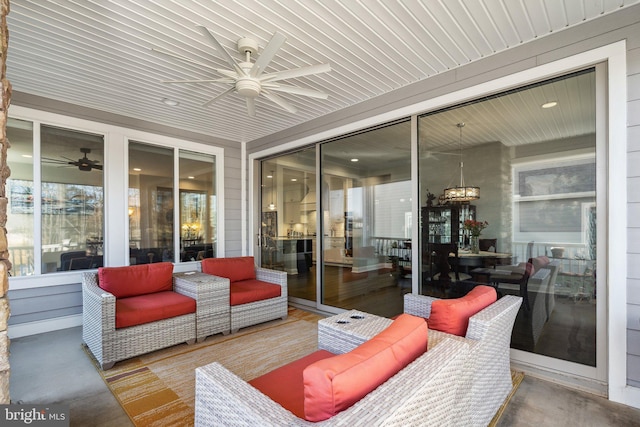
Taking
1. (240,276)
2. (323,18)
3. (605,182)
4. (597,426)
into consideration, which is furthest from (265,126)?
(597,426)

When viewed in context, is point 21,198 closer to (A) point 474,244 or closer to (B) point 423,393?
(B) point 423,393

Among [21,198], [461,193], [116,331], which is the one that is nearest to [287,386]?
[116,331]

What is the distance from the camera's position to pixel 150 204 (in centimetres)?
479

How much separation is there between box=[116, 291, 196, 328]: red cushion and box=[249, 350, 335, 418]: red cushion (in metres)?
1.93

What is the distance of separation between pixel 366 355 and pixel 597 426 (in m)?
2.06

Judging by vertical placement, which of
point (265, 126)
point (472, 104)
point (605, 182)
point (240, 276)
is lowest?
point (240, 276)

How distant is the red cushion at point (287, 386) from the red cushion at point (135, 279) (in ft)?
8.21

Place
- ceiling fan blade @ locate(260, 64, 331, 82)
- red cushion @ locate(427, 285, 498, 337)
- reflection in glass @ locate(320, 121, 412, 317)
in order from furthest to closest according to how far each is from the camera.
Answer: reflection in glass @ locate(320, 121, 412, 317)
ceiling fan blade @ locate(260, 64, 331, 82)
red cushion @ locate(427, 285, 498, 337)

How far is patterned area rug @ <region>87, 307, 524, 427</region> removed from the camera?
7.39 ft

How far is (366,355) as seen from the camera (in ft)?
4.07

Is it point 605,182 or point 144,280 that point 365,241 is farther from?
point 144,280

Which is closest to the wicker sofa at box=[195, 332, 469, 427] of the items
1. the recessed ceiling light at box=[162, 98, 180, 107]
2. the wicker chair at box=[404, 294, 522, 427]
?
the wicker chair at box=[404, 294, 522, 427]

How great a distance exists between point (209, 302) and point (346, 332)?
215cm

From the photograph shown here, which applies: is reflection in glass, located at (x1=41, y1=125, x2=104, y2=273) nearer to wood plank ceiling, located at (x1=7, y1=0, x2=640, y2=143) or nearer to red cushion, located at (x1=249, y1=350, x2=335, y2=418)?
wood plank ceiling, located at (x1=7, y1=0, x2=640, y2=143)
